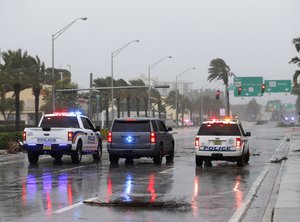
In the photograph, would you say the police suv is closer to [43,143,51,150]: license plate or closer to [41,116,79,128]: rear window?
[41,116,79,128]: rear window

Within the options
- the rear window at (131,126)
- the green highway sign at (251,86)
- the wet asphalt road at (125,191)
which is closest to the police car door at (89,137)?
the wet asphalt road at (125,191)

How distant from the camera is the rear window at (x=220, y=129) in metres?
20.3

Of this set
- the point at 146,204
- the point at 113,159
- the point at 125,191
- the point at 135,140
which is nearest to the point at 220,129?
the point at 135,140

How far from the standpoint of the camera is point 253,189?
13688 millimetres

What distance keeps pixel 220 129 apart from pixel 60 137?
606 cm

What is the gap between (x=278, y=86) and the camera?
3093 inches

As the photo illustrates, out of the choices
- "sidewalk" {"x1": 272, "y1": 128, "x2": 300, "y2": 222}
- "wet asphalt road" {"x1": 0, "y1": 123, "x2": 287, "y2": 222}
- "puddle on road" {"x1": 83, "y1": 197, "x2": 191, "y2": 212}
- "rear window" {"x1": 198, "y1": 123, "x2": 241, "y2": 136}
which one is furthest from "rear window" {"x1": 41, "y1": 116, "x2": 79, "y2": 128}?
"puddle on road" {"x1": 83, "y1": 197, "x2": 191, "y2": 212}

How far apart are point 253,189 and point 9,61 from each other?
43651 mm

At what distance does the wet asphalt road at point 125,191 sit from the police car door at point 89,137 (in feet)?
5.73

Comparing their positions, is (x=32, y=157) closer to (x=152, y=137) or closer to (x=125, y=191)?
(x=152, y=137)

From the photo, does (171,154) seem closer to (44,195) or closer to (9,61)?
(44,195)

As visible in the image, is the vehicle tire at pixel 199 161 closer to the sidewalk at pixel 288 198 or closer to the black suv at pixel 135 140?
the black suv at pixel 135 140

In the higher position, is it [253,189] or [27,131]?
[27,131]

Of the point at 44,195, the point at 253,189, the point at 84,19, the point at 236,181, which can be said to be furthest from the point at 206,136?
the point at 84,19
